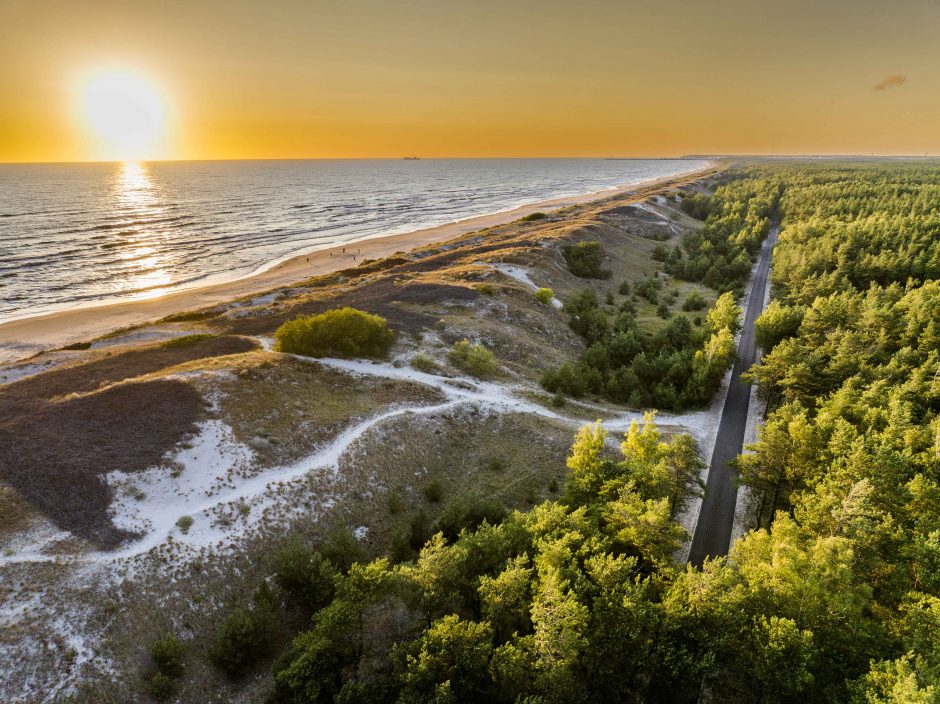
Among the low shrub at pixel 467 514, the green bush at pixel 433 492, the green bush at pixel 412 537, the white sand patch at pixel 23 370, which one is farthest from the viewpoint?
the white sand patch at pixel 23 370

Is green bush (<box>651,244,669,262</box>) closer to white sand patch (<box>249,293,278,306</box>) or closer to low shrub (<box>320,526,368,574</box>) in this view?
white sand patch (<box>249,293,278,306</box>)

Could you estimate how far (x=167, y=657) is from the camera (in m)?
21.2

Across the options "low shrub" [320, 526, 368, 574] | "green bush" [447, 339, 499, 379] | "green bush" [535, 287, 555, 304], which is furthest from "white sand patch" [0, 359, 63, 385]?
"green bush" [535, 287, 555, 304]

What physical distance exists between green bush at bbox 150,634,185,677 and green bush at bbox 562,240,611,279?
238 feet

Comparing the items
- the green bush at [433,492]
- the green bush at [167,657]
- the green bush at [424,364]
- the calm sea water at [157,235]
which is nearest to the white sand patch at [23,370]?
the calm sea water at [157,235]

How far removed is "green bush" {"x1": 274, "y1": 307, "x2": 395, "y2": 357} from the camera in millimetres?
42719

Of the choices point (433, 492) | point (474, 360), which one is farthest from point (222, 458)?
point (474, 360)

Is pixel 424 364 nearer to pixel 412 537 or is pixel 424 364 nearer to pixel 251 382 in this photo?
pixel 251 382

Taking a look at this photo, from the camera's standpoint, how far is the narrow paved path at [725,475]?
106 ft

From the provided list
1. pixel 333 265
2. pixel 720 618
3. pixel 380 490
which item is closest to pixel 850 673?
pixel 720 618

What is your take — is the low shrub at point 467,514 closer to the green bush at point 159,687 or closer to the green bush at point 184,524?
the green bush at point 184,524

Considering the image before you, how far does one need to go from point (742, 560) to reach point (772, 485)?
1091 cm

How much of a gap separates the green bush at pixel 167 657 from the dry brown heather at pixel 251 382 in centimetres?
626

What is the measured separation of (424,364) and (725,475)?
2728cm
